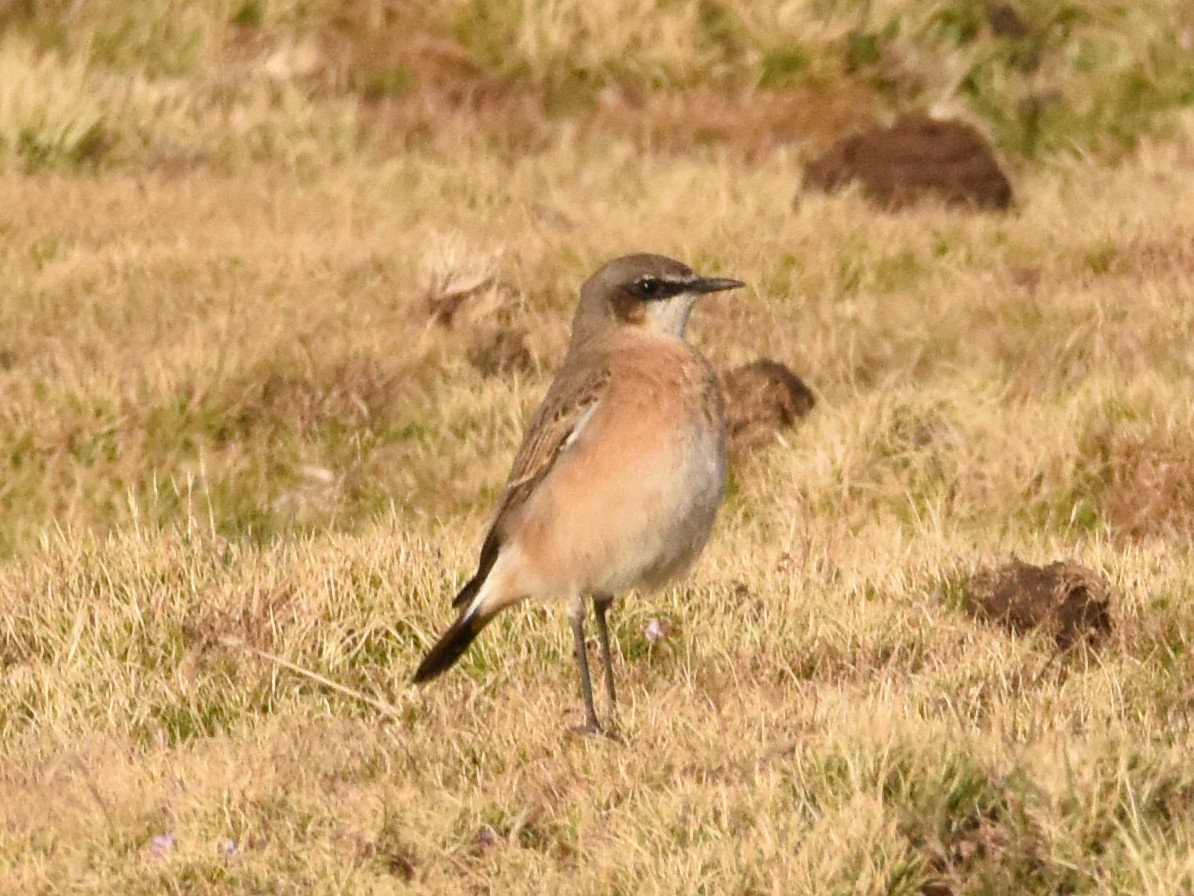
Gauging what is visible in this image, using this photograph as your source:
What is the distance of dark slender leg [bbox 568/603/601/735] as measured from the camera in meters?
5.62

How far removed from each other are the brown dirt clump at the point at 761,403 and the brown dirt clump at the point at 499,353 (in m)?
1.22

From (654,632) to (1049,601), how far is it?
45.6 inches

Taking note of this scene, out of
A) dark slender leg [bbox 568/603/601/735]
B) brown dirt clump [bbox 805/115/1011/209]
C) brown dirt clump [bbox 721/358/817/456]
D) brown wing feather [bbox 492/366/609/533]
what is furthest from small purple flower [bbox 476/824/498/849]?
brown dirt clump [bbox 805/115/1011/209]

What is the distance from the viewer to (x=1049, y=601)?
6328mm

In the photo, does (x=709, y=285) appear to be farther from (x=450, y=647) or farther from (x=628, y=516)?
(x=450, y=647)

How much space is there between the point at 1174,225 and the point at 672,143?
12.2 feet

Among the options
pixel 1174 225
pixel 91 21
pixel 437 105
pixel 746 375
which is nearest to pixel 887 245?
pixel 1174 225

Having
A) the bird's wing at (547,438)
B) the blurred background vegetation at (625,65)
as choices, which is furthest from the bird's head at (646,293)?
the blurred background vegetation at (625,65)

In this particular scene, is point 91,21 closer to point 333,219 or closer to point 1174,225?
point 333,219

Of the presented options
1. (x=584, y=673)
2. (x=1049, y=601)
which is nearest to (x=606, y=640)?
(x=584, y=673)

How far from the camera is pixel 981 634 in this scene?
20.6ft

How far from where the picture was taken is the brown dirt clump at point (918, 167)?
39.3 feet

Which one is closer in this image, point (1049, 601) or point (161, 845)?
point (161, 845)

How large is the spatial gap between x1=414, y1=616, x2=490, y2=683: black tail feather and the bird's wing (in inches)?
2.7
